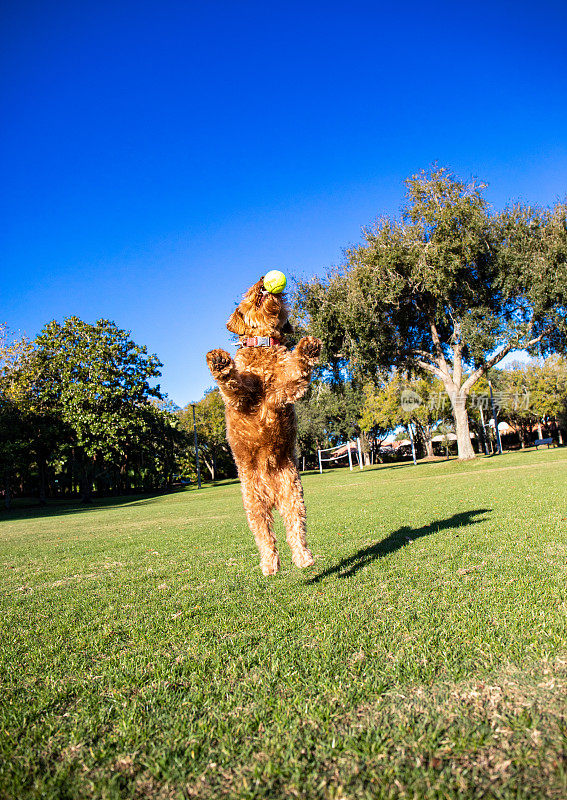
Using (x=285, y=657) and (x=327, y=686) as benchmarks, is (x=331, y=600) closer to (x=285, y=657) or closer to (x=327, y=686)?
(x=285, y=657)

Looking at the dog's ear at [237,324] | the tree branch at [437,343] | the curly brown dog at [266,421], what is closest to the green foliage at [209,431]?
the tree branch at [437,343]

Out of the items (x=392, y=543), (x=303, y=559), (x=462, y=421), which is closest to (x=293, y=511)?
(x=303, y=559)

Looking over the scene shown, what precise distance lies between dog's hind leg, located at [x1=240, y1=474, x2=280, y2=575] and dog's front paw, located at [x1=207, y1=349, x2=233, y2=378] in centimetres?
117

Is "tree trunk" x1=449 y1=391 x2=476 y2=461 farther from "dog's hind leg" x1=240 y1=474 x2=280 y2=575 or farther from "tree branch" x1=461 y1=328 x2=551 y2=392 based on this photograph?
"dog's hind leg" x1=240 y1=474 x2=280 y2=575

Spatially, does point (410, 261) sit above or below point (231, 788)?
above

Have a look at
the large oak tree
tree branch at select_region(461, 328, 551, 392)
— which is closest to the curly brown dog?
the large oak tree

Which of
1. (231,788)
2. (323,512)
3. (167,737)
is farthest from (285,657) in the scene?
(323,512)

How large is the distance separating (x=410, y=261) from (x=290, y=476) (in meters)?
19.5

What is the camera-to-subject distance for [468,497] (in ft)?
36.9

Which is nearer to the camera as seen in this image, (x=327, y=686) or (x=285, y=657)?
(x=327, y=686)

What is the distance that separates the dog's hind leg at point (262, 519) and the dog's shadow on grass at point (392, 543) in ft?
2.23

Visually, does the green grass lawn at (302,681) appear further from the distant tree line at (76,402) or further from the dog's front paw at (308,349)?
the distant tree line at (76,402)

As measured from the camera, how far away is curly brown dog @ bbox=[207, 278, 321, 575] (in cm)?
397

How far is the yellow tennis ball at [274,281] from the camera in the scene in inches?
160
